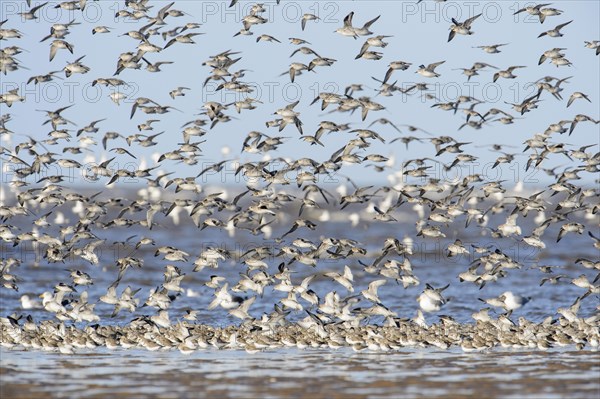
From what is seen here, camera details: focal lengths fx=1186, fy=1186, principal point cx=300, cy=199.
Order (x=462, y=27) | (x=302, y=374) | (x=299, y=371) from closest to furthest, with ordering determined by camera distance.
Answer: (x=302, y=374) < (x=299, y=371) < (x=462, y=27)

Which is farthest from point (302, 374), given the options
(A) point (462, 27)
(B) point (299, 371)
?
(A) point (462, 27)

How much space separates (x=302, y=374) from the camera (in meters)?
22.7

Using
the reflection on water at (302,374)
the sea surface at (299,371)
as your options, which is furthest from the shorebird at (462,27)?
the reflection on water at (302,374)

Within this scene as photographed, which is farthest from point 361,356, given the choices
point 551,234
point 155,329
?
point 551,234

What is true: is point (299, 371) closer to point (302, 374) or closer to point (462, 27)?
point (302, 374)

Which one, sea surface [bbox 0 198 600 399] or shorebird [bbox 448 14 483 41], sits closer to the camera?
sea surface [bbox 0 198 600 399]

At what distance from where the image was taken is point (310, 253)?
102 ft

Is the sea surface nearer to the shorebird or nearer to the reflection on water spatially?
the reflection on water

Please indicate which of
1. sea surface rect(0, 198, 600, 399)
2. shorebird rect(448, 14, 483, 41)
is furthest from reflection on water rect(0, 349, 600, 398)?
shorebird rect(448, 14, 483, 41)

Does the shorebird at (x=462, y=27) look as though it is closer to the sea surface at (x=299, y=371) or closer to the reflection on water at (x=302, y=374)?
the sea surface at (x=299, y=371)

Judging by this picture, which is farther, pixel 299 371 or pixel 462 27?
pixel 462 27

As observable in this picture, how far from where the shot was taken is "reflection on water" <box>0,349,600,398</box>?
811 inches

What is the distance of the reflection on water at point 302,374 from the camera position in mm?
20609

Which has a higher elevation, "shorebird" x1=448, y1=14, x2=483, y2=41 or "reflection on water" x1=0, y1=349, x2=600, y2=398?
"shorebird" x1=448, y1=14, x2=483, y2=41
